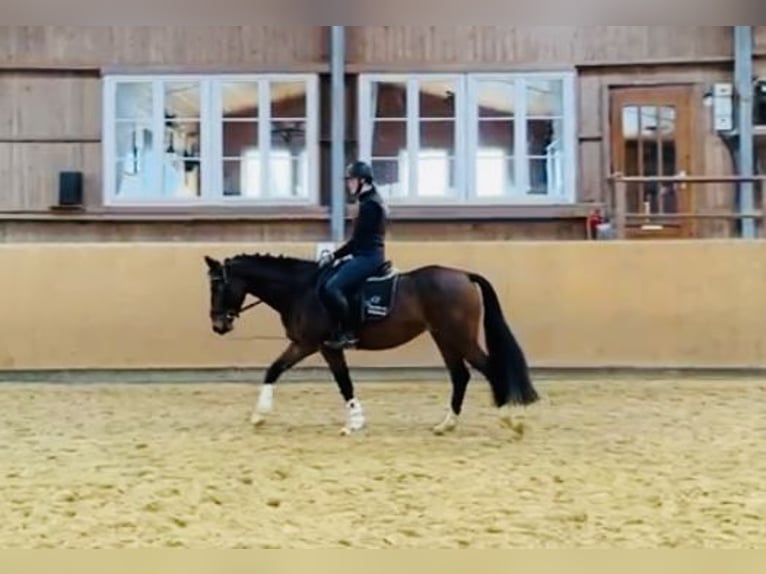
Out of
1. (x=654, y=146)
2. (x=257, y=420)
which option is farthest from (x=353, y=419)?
(x=654, y=146)

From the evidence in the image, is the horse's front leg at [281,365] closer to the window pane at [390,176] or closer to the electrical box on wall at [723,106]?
the window pane at [390,176]

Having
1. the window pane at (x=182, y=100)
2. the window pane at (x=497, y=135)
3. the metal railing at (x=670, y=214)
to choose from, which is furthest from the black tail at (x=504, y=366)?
the window pane at (x=182, y=100)

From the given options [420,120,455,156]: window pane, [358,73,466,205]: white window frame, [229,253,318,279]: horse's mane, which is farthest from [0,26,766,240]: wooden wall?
[229,253,318,279]: horse's mane

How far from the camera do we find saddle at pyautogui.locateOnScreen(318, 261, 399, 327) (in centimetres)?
616

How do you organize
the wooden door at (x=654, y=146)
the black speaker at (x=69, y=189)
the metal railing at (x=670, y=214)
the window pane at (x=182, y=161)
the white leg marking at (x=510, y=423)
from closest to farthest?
the white leg marking at (x=510, y=423) → the metal railing at (x=670, y=214) → the black speaker at (x=69, y=189) → the wooden door at (x=654, y=146) → the window pane at (x=182, y=161)

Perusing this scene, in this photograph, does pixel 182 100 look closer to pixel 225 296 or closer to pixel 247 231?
pixel 247 231

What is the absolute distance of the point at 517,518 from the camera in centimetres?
400

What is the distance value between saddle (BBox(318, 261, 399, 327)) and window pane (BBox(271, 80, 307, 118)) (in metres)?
4.38

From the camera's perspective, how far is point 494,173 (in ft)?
33.4

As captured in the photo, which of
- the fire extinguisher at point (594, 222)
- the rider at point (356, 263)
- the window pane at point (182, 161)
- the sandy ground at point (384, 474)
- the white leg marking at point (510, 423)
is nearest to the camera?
the sandy ground at point (384, 474)

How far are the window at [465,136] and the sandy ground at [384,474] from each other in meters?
2.90

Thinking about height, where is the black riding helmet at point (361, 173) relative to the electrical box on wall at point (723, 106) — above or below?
below

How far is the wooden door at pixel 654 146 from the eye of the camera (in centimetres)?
1009

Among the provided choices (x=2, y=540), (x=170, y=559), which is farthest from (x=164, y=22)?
(x=2, y=540)
